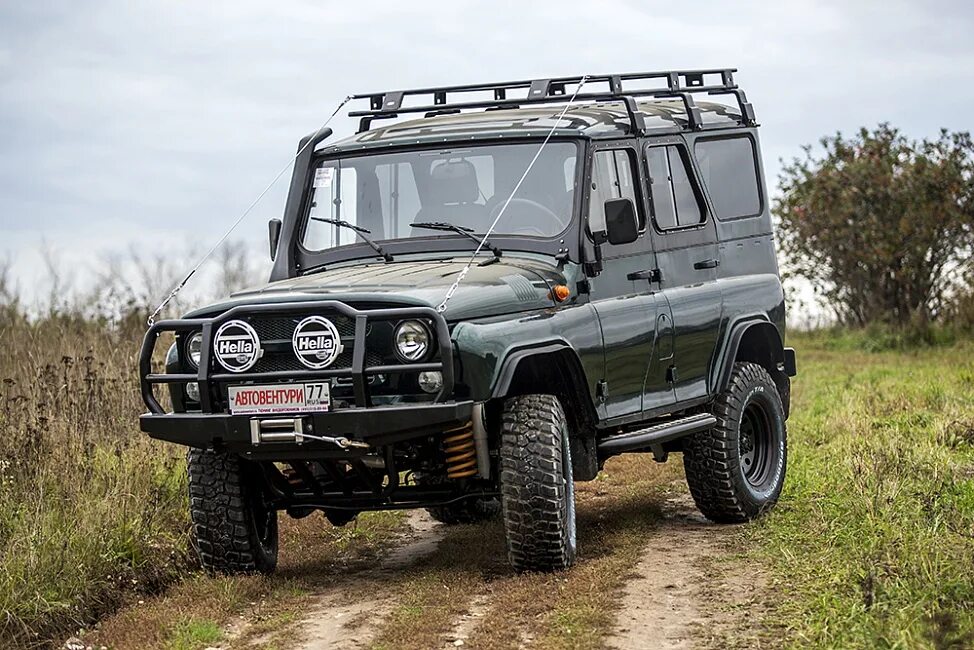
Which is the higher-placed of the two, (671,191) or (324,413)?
(671,191)

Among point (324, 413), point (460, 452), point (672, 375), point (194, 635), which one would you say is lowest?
point (194, 635)

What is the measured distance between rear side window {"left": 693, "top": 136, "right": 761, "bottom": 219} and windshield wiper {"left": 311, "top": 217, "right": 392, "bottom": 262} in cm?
230

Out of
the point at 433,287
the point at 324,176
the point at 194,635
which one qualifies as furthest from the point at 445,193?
the point at 194,635

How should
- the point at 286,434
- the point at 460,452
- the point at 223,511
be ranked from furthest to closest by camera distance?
the point at 223,511
the point at 460,452
the point at 286,434

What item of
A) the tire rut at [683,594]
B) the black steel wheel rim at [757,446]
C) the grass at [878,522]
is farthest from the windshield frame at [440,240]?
the black steel wheel rim at [757,446]

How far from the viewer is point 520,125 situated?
864 centimetres

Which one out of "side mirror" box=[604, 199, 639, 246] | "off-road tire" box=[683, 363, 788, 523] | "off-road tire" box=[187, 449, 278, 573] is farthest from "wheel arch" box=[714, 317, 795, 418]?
"off-road tire" box=[187, 449, 278, 573]

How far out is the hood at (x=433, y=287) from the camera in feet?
23.5

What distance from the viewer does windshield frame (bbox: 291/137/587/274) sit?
8.23 meters

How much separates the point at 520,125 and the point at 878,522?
2.89 meters

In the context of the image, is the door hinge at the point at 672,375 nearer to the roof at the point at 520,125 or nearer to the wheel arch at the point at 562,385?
the wheel arch at the point at 562,385

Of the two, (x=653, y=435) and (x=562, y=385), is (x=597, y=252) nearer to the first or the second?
(x=562, y=385)

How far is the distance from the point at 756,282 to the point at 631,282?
1679mm

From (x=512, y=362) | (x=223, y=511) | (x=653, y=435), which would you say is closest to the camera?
(x=512, y=362)
